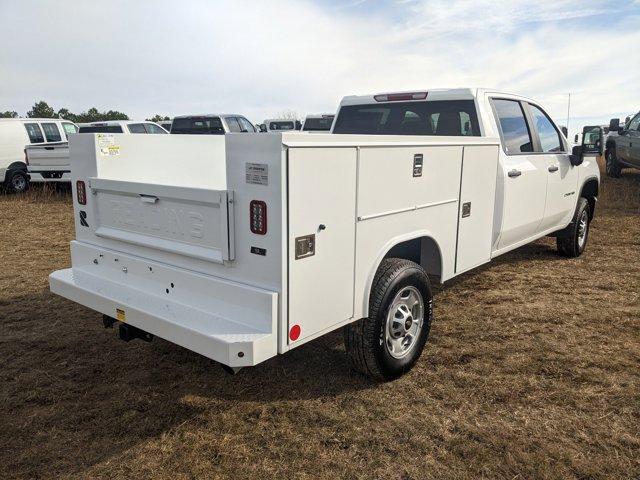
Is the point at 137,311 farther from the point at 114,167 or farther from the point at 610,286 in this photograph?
the point at 610,286

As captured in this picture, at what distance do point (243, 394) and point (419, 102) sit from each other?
3.16 meters

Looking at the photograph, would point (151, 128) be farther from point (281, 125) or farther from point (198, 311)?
point (198, 311)

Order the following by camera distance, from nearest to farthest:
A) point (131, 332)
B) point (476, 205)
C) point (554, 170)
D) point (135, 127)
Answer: point (131, 332)
point (476, 205)
point (554, 170)
point (135, 127)

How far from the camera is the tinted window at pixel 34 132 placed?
15.3 metres

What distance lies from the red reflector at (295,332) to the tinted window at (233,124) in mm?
14258

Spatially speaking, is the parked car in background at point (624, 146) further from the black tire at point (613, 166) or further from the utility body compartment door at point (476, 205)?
the utility body compartment door at point (476, 205)

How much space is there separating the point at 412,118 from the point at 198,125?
1236 centimetres

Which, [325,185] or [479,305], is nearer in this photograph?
[325,185]

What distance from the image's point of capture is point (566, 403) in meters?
3.62

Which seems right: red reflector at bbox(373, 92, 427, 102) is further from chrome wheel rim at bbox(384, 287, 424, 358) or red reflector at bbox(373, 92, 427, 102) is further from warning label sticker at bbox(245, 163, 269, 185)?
Result: warning label sticker at bbox(245, 163, 269, 185)

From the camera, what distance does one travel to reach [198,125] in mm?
16609

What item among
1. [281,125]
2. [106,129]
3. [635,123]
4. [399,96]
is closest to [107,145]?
[399,96]

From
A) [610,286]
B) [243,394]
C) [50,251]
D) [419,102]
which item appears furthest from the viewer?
[50,251]

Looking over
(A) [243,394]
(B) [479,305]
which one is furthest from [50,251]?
(B) [479,305]
